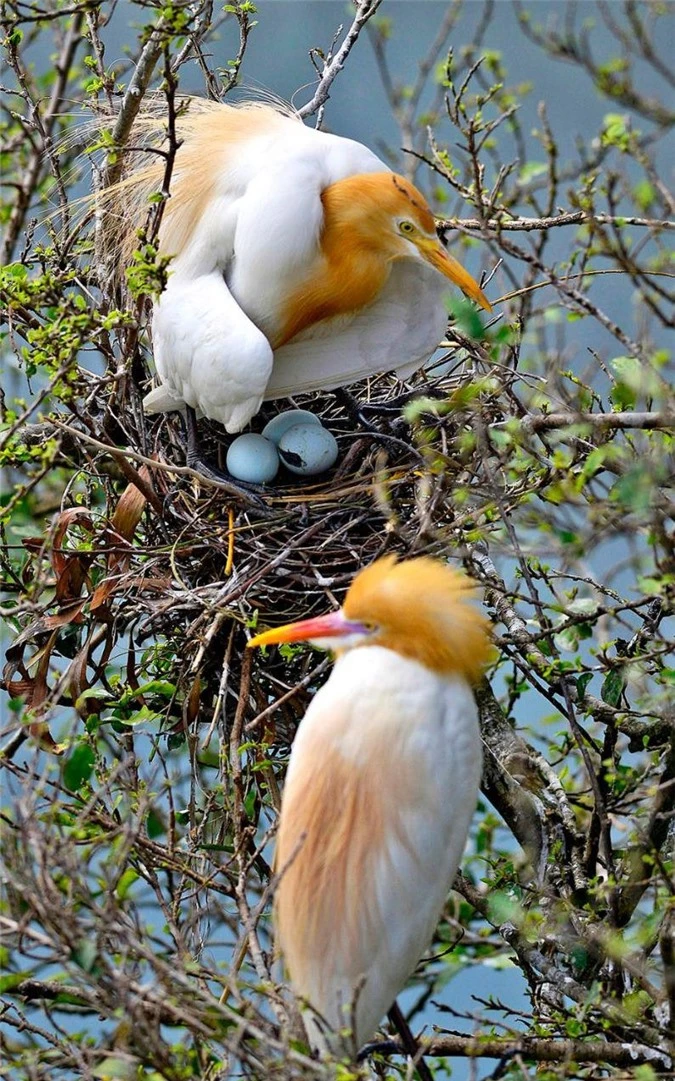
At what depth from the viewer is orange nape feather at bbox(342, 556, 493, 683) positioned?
4.30 feet

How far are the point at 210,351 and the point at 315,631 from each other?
62cm

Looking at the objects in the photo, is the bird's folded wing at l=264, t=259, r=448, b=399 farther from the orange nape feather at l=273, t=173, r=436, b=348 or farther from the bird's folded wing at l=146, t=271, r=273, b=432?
the bird's folded wing at l=146, t=271, r=273, b=432

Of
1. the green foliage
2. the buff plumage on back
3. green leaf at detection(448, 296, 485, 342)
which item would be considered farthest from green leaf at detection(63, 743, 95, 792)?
the buff plumage on back

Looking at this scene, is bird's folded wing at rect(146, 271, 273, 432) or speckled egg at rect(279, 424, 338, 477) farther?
speckled egg at rect(279, 424, 338, 477)

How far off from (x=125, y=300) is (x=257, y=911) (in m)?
1.13

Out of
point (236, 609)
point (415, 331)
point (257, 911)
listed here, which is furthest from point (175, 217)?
point (257, 911)

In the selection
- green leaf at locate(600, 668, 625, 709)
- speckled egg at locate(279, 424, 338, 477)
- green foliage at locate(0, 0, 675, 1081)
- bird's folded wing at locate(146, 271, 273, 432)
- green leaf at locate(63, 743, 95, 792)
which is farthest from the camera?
speckled egg at locate(279, 424, 338, 477)

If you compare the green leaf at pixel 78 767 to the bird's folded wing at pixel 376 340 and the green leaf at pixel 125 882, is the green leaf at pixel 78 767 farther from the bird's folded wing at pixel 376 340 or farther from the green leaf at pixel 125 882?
the bird's folded wing at pixel 376 340

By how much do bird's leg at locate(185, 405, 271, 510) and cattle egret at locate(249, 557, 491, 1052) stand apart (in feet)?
1.69

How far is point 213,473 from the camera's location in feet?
6.35

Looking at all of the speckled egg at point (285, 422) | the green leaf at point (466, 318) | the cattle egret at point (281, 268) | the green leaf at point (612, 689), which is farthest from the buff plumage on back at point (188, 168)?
the green leaf at point (612, 689)

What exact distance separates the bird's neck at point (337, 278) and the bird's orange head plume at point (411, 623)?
0.71 m

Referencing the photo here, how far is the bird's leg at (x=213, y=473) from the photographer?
6.04 feet

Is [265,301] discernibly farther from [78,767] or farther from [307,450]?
[78,767]
